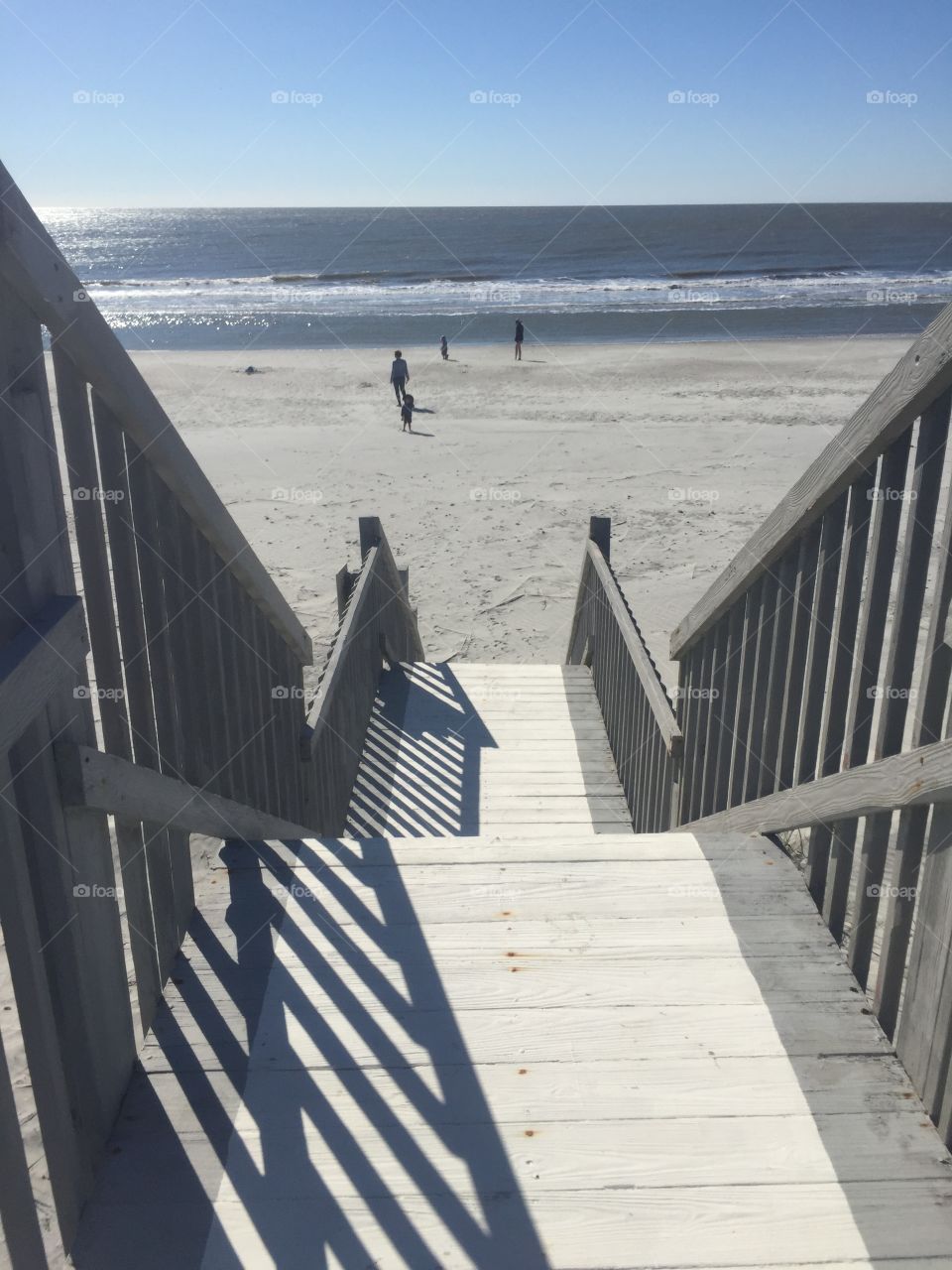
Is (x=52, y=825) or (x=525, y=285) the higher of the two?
(x=525, y=285)

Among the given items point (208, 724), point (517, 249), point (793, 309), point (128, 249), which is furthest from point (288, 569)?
point (128, 249)

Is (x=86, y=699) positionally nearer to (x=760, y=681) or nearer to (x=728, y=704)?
(x=760, y=681)

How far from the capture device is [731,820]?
Result: 11.5 feet

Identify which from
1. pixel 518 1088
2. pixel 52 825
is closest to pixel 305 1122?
pixel 518 1088

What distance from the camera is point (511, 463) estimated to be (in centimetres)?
1777

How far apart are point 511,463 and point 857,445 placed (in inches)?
609

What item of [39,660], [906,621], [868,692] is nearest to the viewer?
[39,660]

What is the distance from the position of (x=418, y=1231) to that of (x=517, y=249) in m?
72.9

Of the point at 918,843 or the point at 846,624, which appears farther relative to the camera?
the point at 846,624

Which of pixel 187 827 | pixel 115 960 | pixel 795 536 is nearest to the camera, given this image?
pixel 115 960

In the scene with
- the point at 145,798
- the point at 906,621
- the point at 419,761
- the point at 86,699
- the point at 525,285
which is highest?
the point at 525,285

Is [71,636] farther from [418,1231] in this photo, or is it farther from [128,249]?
[128,249]

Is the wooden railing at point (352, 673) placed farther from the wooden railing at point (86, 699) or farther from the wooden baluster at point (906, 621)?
the wooden baluster at point (906, 621)

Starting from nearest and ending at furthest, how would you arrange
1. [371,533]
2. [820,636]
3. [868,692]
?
[868,692], [820,636], [371,533]
